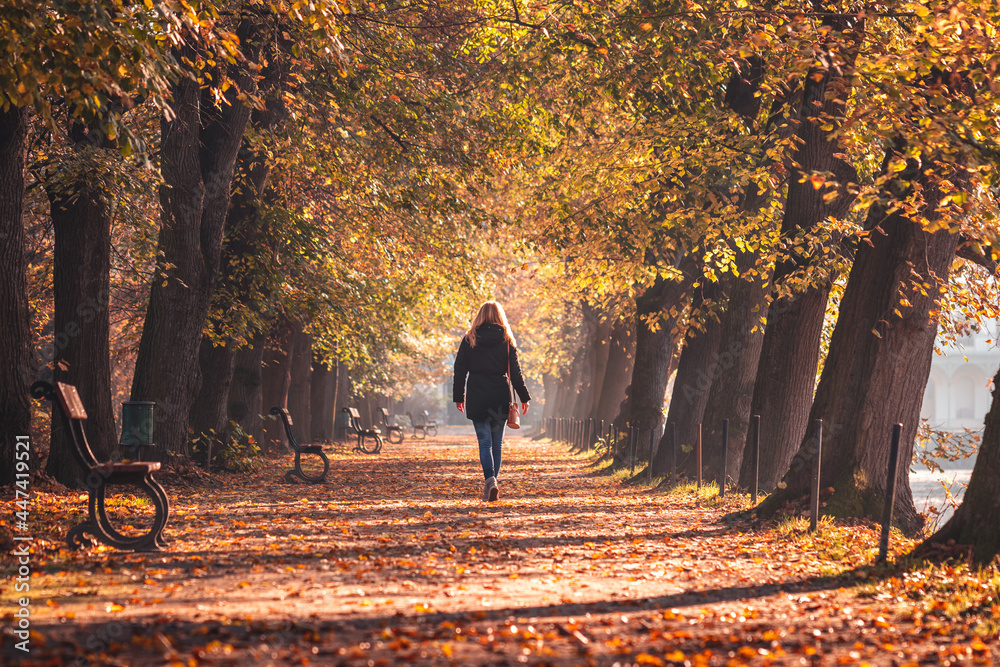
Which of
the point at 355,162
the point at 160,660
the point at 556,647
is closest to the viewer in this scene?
the point at 160,660

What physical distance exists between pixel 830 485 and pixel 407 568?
4.65 meters

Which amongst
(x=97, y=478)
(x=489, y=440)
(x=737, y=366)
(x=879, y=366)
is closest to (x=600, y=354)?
(x=737, y=366)

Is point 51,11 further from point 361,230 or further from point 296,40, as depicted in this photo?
point 361,230

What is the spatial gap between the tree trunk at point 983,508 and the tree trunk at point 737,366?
20.8ft

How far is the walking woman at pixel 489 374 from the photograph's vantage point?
35.0 feet

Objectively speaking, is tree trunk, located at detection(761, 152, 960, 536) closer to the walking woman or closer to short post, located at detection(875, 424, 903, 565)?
short post, located at detection(875, 424, 903, 565)

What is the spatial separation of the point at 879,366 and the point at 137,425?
8.05 metres

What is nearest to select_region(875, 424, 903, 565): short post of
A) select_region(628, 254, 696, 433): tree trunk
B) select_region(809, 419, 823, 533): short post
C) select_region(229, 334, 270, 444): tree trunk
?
select_region(809, 419, 823, 533): short post

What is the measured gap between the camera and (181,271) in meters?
12.0

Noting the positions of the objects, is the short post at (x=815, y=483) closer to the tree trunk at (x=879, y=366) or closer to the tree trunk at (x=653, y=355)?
the tree trunk at (x=879, y=366)

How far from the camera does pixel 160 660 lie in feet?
12.8

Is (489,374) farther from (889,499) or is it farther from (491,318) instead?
(889,499)

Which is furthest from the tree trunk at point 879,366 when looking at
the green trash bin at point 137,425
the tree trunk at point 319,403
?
the tree trunk at point 319,403

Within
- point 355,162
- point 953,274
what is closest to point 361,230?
point 355,162
